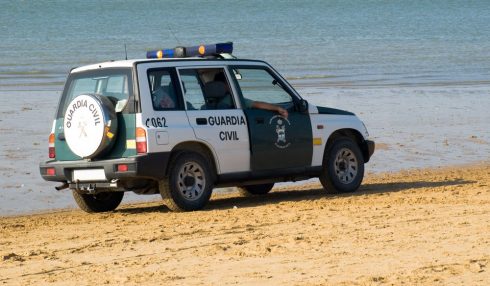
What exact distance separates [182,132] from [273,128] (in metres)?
1.27

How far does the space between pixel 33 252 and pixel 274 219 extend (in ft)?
8.39

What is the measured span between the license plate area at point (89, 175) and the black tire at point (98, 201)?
1.81 feet

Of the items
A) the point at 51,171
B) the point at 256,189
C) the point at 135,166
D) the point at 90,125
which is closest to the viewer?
the point at 135,166

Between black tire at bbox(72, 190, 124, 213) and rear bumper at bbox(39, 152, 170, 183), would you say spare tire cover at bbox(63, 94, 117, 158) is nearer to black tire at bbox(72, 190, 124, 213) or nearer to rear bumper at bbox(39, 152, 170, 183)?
rear bumper at bbox(39, 152, 170, 183)

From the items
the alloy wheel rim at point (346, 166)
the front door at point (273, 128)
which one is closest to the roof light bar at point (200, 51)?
the front door at point (273, 128)

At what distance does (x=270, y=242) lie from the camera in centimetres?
1008

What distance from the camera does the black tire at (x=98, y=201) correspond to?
43.1 ft

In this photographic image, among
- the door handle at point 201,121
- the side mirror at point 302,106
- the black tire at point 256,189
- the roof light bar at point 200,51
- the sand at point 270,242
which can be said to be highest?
the roof light bar at point 200,51

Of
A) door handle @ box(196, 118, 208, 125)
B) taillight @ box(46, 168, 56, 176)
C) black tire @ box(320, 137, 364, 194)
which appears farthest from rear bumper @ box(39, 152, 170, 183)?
black tire @ box(320, 137, 364, 194)

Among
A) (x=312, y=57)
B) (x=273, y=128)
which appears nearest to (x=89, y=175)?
(x=273, y=128)

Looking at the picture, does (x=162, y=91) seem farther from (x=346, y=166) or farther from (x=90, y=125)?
(x=346, y=166)

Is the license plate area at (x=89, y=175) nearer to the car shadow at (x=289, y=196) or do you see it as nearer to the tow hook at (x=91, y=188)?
the tow hook at (x=91, y=188)

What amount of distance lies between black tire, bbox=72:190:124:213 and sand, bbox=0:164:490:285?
160 mm

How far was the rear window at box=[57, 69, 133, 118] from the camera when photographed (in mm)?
12320
